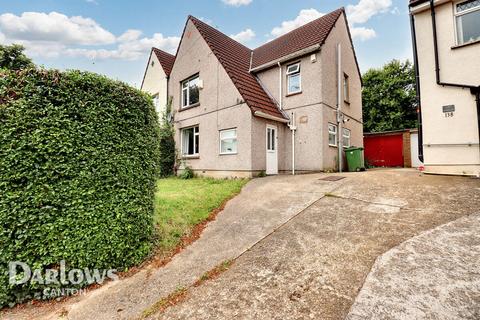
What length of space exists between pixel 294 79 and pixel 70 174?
11.0 meters

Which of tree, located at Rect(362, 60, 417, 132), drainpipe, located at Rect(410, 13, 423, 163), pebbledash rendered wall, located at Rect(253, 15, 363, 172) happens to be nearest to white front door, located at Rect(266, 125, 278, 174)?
pebbledash rendered wall, located at Rect(253, 15, 363, 172)

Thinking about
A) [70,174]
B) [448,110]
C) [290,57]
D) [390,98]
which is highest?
Result: [390,98]

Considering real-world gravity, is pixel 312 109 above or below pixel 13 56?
below

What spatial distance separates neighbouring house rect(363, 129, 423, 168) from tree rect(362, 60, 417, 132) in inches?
454

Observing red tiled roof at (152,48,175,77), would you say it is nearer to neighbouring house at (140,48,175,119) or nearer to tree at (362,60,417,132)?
neighbouring house at (140,48,175,119)

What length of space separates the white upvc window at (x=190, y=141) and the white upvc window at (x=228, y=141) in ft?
6.65

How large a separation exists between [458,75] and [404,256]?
7.52 metres

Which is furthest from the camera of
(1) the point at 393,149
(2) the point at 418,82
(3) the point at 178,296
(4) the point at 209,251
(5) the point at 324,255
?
(1) the point at 393,149

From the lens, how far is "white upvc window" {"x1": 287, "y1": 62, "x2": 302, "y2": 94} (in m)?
11.6

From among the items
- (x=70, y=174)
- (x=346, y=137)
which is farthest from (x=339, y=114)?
(x=70, y=174)

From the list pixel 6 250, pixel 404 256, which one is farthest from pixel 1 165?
pixel 404 256

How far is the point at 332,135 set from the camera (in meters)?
11.6

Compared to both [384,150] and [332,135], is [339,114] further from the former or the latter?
[384,150]

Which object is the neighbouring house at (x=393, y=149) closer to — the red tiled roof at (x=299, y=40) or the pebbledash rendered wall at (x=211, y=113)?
the red tiled roof at (x=299, y=40)
